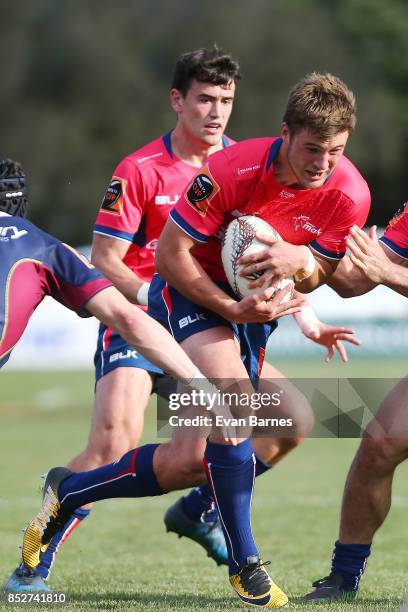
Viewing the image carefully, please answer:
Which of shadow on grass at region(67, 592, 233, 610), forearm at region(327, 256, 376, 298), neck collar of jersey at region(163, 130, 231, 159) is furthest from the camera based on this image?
neck collar of jersey at region(163, 130, 231, 159)

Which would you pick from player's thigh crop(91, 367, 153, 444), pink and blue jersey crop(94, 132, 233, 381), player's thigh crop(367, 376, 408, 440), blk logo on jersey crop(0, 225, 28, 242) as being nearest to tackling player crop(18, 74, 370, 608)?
player's thigh crop(91, 367, 153, 444)

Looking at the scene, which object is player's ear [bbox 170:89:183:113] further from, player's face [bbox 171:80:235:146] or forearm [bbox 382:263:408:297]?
forearm [bbox 382:263:408:297]

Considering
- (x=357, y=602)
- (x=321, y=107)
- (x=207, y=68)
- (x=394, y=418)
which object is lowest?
(x=357, y=602)

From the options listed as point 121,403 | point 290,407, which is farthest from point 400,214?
point 121,403

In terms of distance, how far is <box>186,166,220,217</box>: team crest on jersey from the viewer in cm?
577

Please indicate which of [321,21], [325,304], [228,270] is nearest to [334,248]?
[228,270]

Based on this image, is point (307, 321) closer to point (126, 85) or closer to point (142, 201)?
point (142, 201)

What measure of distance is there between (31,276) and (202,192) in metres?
1.03

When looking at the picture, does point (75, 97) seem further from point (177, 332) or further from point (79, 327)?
point (177, 332)

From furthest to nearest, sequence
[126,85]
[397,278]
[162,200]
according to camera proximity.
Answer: [126,85], [162,200], [397,278]

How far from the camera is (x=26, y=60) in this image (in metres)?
46.7

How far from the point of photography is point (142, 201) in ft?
23.5

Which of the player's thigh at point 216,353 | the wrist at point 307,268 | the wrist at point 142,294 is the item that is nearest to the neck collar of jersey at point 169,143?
the wrist at point 142,294

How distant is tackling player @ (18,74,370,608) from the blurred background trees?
125ft
